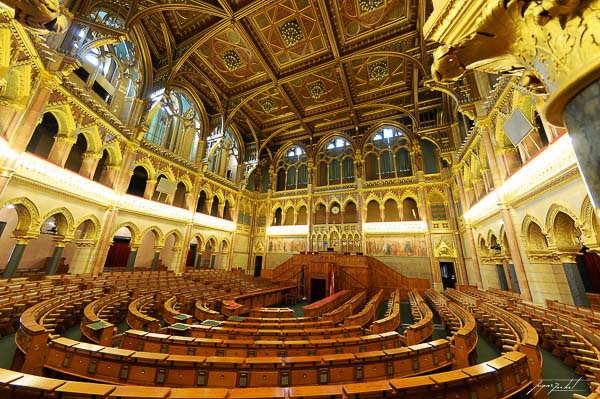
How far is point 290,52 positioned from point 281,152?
32.1 feet

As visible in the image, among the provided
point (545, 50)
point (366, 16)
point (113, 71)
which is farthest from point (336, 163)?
point (545, 50)

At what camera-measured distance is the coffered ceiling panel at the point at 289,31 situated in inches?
447

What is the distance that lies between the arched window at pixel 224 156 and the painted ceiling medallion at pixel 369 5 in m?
11.8

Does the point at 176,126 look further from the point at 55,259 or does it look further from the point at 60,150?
the point at 55,259

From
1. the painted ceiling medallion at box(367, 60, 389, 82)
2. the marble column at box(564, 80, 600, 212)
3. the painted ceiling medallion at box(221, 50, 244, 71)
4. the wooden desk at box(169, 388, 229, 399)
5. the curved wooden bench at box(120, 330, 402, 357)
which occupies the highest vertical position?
the painted ceiling medallion at box(367, 60, 389, 82)

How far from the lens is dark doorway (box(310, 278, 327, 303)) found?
13.3 meters

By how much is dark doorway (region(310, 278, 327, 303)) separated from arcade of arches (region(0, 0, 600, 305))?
506cm

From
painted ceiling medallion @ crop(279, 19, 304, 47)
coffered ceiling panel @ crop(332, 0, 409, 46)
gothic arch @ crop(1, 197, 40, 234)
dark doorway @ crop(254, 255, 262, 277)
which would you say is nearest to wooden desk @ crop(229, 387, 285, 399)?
gothic arch @ crop(1, 197, 40, 234)

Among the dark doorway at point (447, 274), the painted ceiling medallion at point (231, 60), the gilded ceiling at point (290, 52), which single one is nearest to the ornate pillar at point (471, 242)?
the dark doorway at point (447, 274)

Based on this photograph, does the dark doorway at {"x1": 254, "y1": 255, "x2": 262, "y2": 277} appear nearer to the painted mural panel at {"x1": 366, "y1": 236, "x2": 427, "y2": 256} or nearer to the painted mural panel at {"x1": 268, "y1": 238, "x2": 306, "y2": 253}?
the painted mural panel at {"x1": 268, "y1": 238, "x2": 306, "y2": 253}

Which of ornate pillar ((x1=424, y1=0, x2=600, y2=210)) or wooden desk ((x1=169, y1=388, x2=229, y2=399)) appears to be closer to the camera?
ornate pillar ((x1=424, y1=0, x2=600, y2=210))

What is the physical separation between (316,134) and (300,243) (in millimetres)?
10259

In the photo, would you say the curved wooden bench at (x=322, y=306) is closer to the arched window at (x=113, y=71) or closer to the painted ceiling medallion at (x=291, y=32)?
the arched window at (x=113, y=71)

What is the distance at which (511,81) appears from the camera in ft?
24.2
